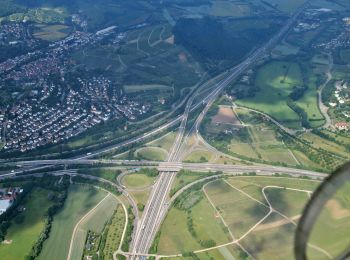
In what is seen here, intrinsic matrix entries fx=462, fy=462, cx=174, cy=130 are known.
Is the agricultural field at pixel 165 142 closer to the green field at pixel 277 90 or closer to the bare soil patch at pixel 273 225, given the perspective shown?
the green field at pixel 277 90

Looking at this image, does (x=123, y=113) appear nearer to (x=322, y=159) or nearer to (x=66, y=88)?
(x=66, y=88)

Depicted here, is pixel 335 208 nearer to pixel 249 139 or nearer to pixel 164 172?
pixel 164 172

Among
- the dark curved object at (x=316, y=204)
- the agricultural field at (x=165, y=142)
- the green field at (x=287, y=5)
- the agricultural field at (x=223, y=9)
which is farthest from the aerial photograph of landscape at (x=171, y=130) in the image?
the green field at (x=287, y=5)

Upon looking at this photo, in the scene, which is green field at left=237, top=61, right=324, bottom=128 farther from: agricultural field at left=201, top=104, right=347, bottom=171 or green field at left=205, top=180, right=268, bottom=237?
green field at left=205, top=180, right=268, bottom=237

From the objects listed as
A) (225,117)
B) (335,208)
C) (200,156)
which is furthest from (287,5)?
(335,208)

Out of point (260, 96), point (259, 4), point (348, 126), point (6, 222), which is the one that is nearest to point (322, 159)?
point (348, 126)

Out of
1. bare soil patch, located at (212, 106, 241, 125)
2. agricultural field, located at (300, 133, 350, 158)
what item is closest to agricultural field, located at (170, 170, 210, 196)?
bare soil patch, located at (212, 106, 241, 125)
